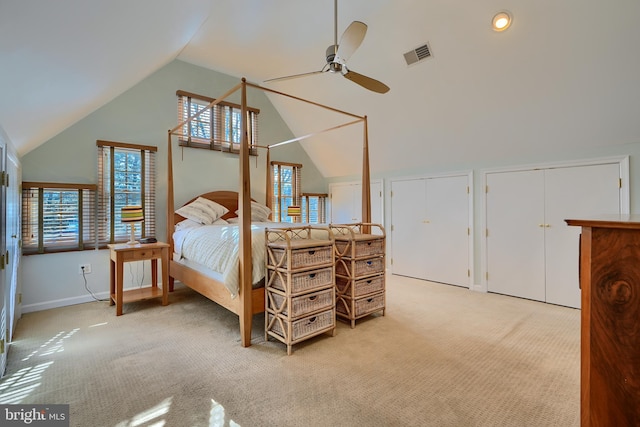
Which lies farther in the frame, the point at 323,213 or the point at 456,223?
the point at 323,213

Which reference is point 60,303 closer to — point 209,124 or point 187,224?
point 187,224

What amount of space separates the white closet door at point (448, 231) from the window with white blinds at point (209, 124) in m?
3.18

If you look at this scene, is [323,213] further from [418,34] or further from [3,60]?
[3,60]

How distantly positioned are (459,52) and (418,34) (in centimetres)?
48

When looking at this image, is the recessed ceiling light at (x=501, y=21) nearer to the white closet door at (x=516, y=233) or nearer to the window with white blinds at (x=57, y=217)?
the white closet door at (x=516, y=233)

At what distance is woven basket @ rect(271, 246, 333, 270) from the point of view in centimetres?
236

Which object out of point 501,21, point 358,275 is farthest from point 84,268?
point 501,21

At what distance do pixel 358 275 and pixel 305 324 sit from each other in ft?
2.50

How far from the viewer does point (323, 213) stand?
644 centimetres

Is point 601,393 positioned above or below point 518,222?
below

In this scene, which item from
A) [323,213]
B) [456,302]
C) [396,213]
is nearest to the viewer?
[456,302]

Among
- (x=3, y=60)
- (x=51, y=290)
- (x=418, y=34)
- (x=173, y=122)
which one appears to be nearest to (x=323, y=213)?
(x=173, y=122)

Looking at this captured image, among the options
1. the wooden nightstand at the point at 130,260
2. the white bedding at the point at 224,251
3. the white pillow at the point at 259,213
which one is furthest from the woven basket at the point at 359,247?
the wooden nightstand at the point at 130,260

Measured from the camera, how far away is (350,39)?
2.21 metres
